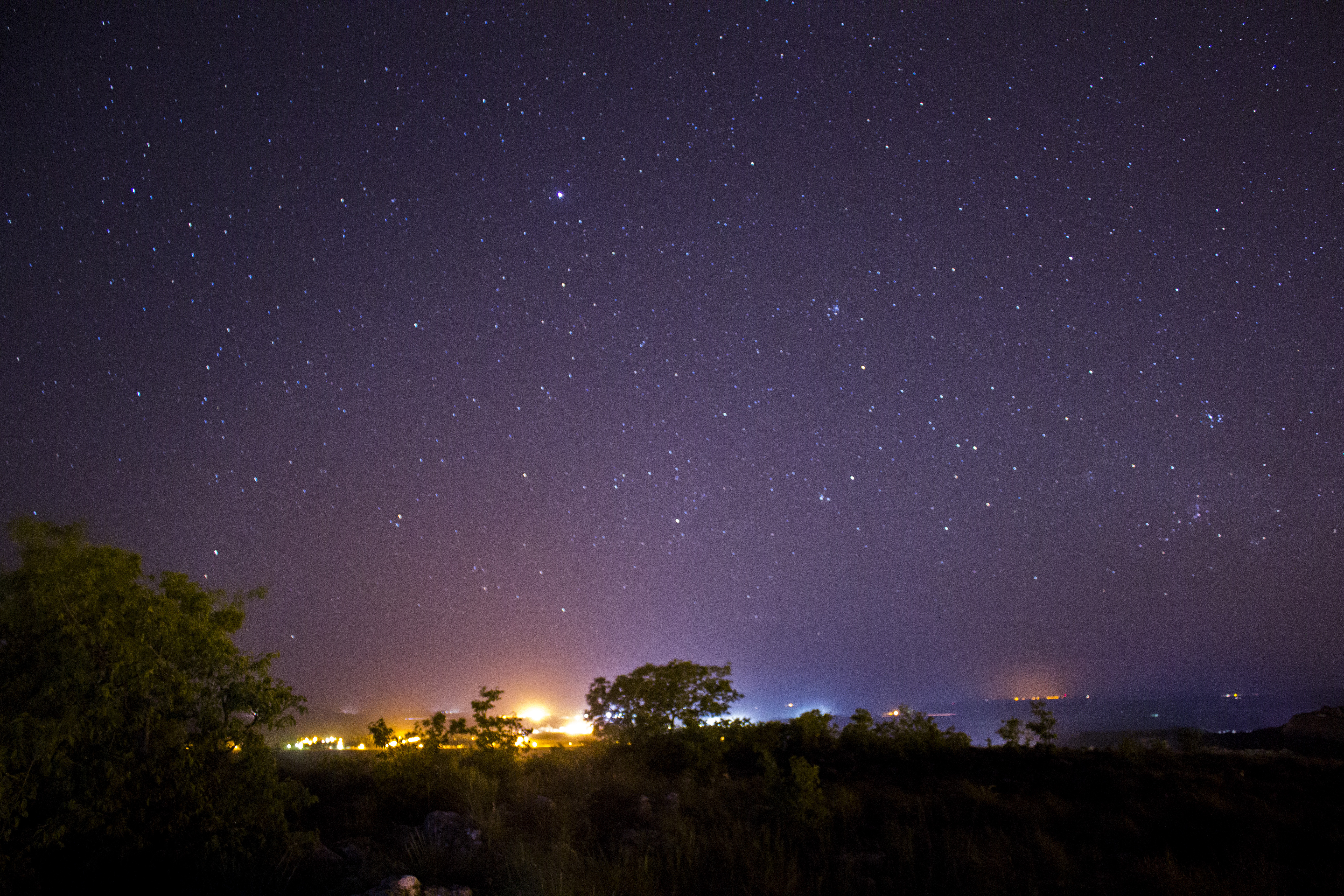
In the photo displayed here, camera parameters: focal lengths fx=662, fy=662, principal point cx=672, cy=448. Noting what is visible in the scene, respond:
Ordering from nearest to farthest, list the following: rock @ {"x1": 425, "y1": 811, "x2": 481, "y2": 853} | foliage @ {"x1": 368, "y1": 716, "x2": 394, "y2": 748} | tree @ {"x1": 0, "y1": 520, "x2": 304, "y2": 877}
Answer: tree @ {"x1": 0, "y1": 520, "x2": 304, "y2": 877} → rock @ {"x1": 425, "y1": 811, "x2": 481, "y2": 853} → foliage @ {"x1": 368, "y1": 716, "x2": 394, "y2": 748}

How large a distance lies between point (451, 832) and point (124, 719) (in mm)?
3650

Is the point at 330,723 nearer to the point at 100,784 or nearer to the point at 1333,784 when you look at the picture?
the point at 100,784

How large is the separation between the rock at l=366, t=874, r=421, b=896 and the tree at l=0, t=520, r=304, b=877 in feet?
6.03

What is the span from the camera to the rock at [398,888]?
510cm

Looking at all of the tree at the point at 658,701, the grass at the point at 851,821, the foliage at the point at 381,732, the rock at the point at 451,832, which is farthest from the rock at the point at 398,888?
the tree at the point at 658,701

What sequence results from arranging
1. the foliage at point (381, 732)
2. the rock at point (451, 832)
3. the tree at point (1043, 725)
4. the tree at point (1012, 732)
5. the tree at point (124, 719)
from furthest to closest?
the tree at point (1012, 732)
the tree at point (1043, 725)
the foliage at point (381, 732)
the rock at point (451, 832)
the tree at point (124, 719)

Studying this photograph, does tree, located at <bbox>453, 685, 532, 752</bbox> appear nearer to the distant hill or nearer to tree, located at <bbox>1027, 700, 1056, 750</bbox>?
tree, located at <bbox>1027, 700, 1056, 750</bbox>

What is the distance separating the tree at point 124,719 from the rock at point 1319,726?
28.5m

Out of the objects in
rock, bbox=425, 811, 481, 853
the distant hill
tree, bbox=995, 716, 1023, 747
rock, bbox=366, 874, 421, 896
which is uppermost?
rock, bbox=366, 874, 421, 896

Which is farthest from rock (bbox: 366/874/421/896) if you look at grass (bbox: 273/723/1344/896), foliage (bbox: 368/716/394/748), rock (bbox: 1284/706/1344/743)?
rock (bbox: 1284/706/1344/743)

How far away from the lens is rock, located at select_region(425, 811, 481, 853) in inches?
288

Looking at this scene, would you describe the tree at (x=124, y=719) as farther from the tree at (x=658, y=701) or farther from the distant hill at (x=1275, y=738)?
the distant hill at (x=1275, y=738)

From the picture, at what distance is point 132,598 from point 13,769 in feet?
5.58

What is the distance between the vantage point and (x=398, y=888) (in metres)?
5.16
